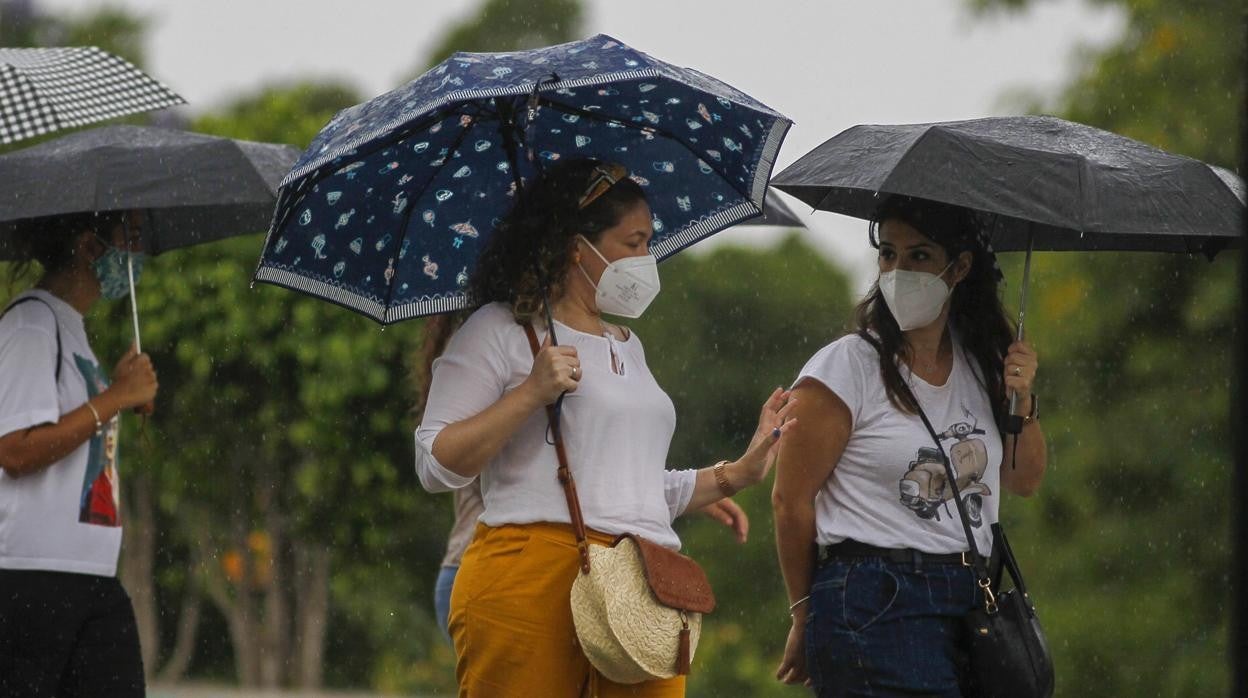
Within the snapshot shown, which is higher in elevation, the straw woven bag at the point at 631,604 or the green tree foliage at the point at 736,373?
the straw woven bag at the point at 631,604

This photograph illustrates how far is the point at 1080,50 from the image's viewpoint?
9648 mm

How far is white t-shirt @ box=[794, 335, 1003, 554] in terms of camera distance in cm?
409

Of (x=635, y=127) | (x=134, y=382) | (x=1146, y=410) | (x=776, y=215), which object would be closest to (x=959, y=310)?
(x=635, y=127)

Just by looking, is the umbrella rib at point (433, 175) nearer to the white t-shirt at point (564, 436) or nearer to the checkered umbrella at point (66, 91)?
the white t-shirt at point (564, 436)

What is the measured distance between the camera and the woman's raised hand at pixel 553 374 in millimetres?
3629

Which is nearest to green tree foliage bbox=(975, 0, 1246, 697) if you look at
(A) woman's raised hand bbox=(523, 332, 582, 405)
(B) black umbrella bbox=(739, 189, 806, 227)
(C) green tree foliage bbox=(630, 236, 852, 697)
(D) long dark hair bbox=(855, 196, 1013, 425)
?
(C) green tree foliage bbox=(630, 236, 852, 697)

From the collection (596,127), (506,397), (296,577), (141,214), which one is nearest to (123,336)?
(296,577)

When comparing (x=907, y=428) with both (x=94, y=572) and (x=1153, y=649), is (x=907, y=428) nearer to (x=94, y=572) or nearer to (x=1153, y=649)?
(x=94, y=572)

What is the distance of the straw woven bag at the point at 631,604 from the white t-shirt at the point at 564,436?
44mm

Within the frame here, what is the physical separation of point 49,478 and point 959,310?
2334 millimetres

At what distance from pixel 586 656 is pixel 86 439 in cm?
161

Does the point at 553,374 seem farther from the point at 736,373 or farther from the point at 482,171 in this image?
the point at 736,373

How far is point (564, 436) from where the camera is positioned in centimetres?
377

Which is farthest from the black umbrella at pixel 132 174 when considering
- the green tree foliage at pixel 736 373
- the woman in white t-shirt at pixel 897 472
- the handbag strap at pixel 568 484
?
the green tree foliage at pixel 736 373
